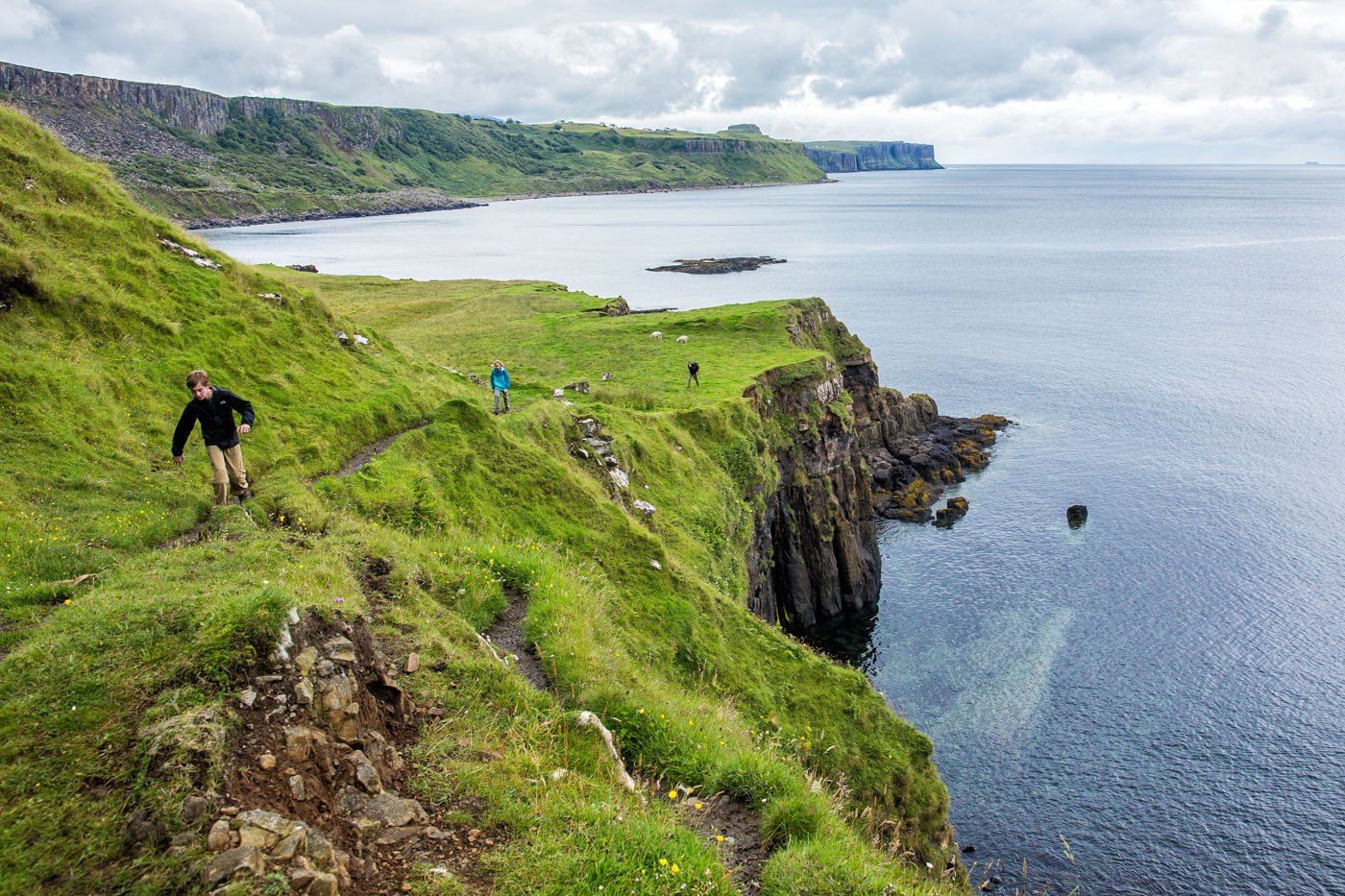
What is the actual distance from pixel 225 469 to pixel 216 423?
1.26 m

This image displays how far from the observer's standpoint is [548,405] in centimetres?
3594

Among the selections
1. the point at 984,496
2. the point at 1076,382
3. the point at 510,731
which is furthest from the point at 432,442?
the point at 1076,382

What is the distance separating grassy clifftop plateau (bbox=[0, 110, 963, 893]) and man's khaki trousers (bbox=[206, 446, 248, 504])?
657 millimetres

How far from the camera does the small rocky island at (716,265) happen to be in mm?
162375

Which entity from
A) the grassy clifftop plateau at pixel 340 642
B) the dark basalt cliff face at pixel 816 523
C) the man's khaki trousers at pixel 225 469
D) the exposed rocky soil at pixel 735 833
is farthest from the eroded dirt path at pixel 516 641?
the dark basalt cliff face at pixel 816 523

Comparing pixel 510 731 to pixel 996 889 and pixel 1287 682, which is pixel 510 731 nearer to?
pixel 996 889

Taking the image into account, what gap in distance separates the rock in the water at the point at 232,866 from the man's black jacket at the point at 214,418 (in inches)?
415

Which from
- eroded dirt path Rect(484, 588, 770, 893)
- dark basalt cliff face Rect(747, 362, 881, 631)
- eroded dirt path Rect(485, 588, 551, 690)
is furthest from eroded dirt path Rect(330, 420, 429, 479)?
dark basalt cliff face Rect(747, 362, 881, 631)

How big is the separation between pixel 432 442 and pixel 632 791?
61.3 ft

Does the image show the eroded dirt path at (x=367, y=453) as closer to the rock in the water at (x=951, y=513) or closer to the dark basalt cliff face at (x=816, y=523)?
the dark basalt cliff face at (x=816, y=523)

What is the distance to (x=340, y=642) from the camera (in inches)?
457

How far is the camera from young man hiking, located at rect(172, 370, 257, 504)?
1656 cm

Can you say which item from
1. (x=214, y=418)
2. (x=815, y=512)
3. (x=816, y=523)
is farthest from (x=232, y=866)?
(x=815, y=512)

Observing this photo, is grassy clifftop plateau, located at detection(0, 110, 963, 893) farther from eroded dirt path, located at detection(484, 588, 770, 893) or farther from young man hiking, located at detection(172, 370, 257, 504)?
young man hiking, located at detection(172, 370, 257, 504)
